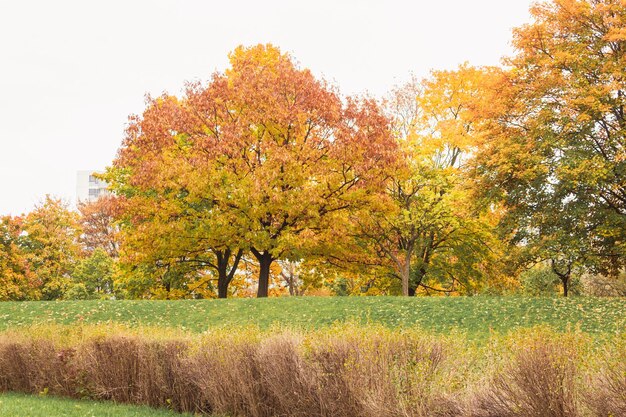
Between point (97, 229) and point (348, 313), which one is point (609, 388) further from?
point (97, 229)

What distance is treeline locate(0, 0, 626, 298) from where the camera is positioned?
17266mm

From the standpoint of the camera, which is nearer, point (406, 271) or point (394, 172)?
point (394, 172)

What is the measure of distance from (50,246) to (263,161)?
72.1 feet

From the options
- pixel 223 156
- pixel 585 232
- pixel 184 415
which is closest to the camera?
pixel 184 415

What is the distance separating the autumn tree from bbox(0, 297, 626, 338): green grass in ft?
10.6

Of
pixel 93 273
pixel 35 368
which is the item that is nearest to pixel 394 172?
pixel 35 368

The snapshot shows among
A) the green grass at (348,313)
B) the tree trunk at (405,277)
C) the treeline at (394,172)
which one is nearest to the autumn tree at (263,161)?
the treeline at (394,172)

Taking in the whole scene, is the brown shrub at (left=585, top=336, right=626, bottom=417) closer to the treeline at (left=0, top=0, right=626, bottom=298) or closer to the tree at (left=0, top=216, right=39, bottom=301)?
the treeline at (left=0, top=0, right=626, bottom=298)

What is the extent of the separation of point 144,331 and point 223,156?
11.2 meters

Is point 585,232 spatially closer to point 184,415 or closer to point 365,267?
point 365,267

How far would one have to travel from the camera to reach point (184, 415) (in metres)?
8.87

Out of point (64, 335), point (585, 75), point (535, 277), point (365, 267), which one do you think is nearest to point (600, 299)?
point (585, 75)

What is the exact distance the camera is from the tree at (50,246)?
1359 inches

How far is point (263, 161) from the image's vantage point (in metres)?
21.4
